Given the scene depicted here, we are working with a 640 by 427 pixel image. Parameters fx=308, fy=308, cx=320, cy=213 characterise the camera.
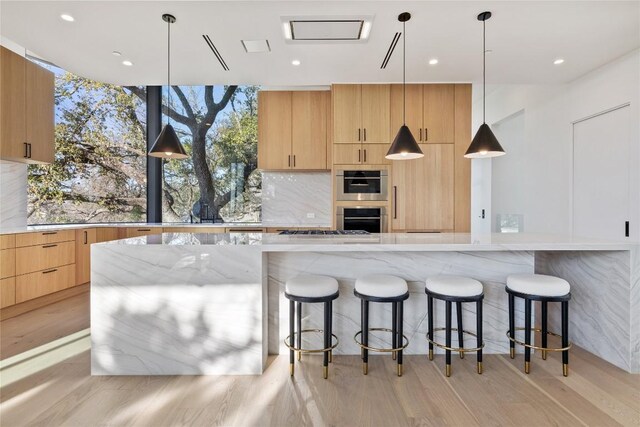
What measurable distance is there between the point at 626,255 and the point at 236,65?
391 centimetres

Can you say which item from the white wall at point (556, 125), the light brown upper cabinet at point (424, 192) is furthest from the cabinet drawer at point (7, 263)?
the white wall at point (556, 125)

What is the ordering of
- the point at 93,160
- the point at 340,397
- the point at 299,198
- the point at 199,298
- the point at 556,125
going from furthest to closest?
the point at 299,198 → the point at 93,160 → the point at 556,125 → the point at 199,298 → the point at 340,397

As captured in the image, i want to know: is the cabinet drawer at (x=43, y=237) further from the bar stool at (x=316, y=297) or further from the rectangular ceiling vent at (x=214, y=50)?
the bar stool at (x=316, y=297)

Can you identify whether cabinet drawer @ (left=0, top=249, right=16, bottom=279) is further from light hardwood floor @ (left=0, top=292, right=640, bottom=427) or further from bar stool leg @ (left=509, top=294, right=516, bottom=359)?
bar stool leg @ (left=509, top=294, right=516, bottom=359)

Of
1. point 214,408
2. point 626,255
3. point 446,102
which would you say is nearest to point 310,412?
point 214,408

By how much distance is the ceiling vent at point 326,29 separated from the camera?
102 inches

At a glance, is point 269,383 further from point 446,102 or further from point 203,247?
point 446,102

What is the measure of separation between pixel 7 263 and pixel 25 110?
1720mm

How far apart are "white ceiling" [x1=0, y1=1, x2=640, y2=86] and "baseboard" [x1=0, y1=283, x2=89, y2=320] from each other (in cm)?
265

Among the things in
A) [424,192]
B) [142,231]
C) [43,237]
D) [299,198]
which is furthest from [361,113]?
[43,237]

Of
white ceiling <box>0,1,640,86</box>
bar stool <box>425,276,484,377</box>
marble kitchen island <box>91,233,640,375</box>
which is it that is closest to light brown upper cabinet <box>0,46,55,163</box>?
white ceiling <box>0,1,640,86</box>

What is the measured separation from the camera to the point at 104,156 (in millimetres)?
4781

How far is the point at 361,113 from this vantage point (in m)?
4.07

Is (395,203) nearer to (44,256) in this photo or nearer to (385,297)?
(385,297)
